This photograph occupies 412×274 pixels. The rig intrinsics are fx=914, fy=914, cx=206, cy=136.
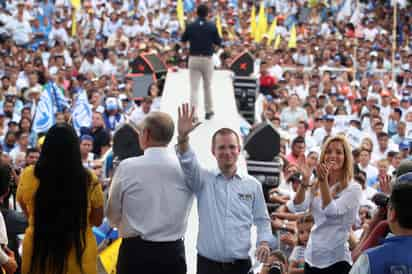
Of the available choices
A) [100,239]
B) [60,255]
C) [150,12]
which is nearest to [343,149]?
[60,255]

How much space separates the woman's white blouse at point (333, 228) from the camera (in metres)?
5.59

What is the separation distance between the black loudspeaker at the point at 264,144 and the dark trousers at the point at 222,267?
3454 millimetres

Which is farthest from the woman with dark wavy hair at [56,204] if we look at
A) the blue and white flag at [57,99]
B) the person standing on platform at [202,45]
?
the blue and white flag at [57,99]

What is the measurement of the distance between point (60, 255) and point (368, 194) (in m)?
6.05

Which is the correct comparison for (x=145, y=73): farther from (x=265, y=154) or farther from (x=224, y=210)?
(x=224, y=210)

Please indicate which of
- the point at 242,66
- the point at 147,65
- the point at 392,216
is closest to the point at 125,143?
the point at 392,216

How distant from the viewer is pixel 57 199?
194 inches

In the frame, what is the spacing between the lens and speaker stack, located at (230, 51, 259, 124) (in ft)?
45.9

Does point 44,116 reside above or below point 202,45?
below

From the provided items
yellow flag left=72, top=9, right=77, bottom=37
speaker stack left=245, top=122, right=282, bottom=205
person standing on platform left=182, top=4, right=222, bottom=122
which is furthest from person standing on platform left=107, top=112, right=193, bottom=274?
yellow flag left=72, top=9, right=77, bottom=37

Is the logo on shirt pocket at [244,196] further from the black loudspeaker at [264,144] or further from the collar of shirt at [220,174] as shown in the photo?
the black loudspeaker at [264,144]

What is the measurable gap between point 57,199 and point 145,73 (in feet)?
32.2

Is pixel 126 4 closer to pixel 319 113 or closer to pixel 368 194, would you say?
pixel 319 113

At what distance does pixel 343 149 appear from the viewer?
5707 mm
